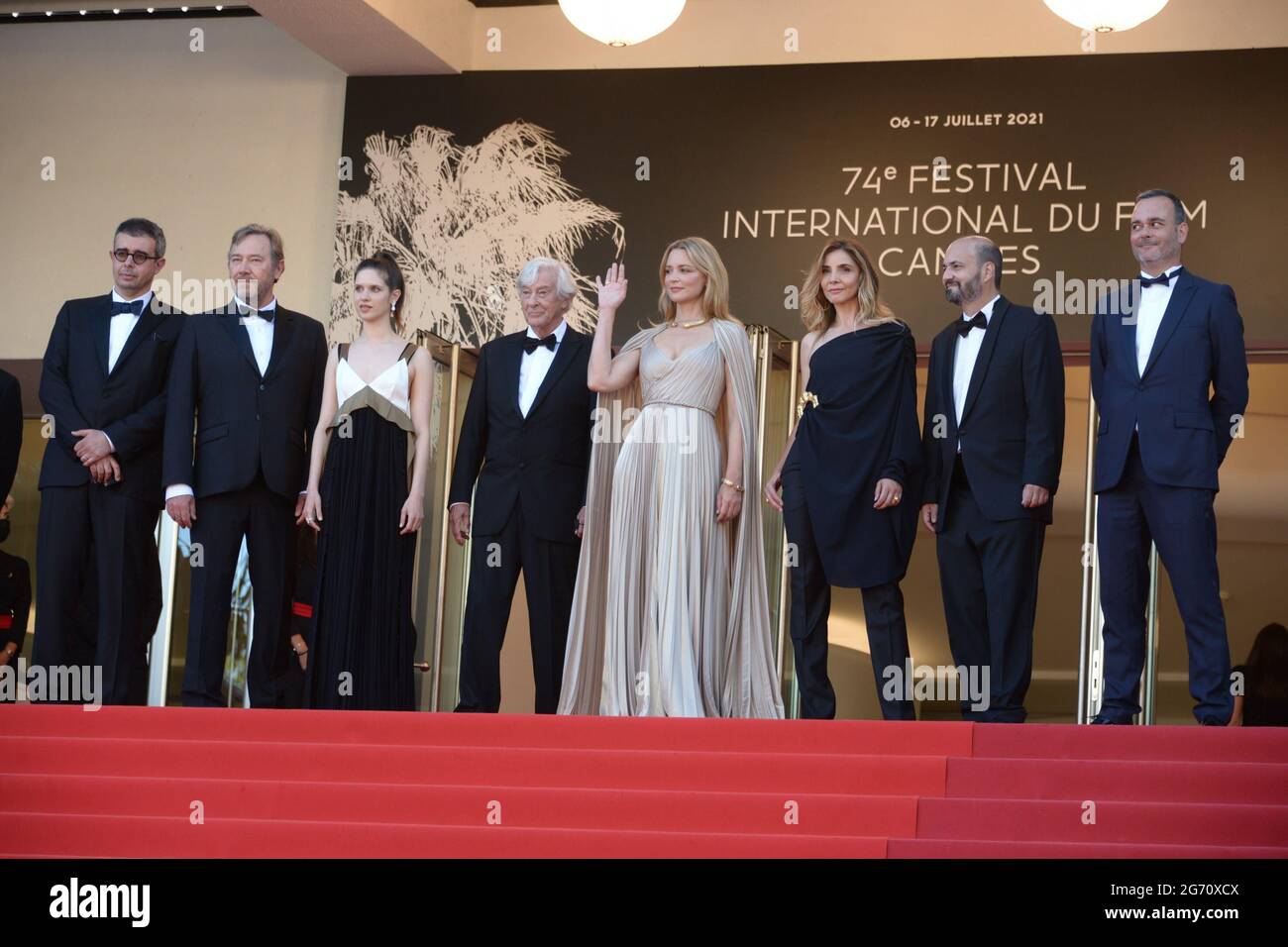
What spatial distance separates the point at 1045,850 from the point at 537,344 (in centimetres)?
285

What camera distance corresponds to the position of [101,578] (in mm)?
6316

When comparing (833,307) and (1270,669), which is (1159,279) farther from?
(1270,669)

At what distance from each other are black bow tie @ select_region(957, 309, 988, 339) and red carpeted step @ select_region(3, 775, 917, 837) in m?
1.95

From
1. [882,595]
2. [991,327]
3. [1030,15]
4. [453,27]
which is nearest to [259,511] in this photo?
[882,595]

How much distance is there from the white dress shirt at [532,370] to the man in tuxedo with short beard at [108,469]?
4.04ft

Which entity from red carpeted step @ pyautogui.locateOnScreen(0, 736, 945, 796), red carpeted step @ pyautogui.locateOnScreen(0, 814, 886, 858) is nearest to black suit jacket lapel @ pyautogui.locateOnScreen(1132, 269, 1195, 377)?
red carpeted step @ pyautogui.locateOnScreen(0, 736, 945, 796)

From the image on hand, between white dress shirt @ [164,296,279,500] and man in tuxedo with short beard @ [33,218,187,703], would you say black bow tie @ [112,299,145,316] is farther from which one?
white dress shirt @ [164,296,279,500]

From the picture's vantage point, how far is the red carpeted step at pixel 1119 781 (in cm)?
493

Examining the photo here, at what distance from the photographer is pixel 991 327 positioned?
6199 mm

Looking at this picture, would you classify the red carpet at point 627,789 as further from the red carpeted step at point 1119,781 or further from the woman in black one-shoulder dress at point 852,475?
the woman in black one-shoulder dress at point 852,475

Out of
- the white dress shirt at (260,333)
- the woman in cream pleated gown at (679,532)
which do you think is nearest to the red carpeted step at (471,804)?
the woman in cream pleated gown at (679,532)

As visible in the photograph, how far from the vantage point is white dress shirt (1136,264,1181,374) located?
595cm
